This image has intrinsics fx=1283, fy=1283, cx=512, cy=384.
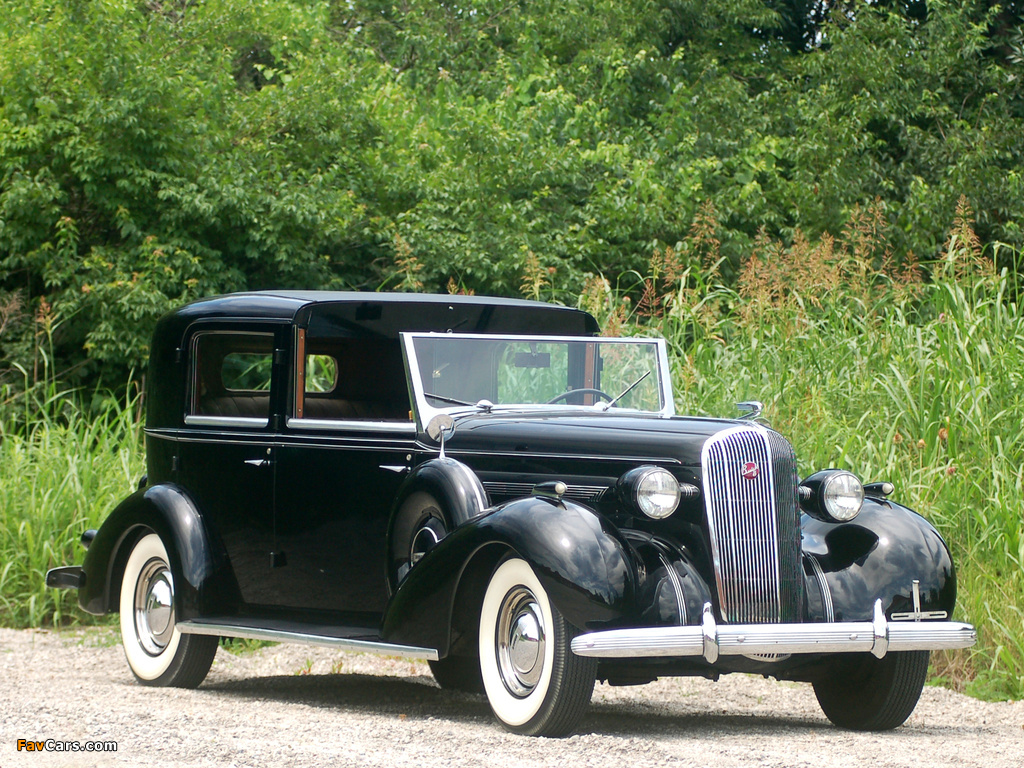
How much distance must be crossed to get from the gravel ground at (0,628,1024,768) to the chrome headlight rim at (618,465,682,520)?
813 mm

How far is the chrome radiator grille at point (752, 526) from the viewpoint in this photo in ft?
15.5

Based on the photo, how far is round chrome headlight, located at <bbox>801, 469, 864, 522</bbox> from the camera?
5152 millimetres

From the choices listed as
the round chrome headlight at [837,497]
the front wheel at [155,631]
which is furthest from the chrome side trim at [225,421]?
the round chrome headlight at [837,497]

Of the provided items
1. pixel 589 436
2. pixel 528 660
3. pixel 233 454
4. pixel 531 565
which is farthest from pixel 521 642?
pixel 233 454

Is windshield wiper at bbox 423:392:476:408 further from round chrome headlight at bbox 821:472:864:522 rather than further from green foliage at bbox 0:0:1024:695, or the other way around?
green foliage at bbox 0:0:1024:695

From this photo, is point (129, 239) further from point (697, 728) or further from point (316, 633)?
point (697, 728)

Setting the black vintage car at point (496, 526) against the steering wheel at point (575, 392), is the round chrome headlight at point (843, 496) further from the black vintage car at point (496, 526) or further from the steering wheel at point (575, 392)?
the steering wheel at point (575, 392)

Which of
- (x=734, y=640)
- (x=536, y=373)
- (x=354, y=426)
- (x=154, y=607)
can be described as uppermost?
(x=536, y=373)

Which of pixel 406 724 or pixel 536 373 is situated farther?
pixel 536 373

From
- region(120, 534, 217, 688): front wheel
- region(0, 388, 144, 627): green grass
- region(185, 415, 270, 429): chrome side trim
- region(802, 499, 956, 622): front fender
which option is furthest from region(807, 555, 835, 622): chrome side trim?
region(0, 388, 144, 627): green grass

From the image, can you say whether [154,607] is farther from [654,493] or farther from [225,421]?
[654,493]

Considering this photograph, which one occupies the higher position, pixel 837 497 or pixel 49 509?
pixel 837 497

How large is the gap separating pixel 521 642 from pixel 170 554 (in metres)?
2.15

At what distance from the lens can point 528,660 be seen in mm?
4688
